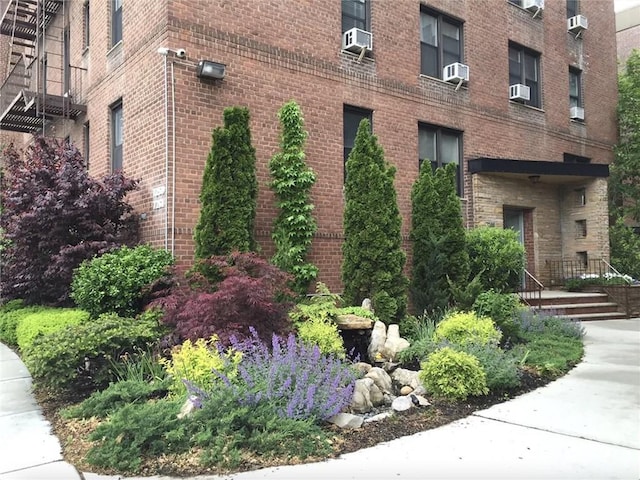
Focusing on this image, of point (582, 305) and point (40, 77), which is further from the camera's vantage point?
point (40, 77)

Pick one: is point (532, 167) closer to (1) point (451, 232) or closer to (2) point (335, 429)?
(1) point (451, 232)

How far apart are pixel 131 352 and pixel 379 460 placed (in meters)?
3.40

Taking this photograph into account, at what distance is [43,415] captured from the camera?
527 centimetres

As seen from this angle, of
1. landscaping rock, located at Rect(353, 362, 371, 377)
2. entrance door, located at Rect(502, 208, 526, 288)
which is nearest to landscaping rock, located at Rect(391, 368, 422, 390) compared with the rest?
landscaping rock, located at Rect(353, 362, 371, 377)

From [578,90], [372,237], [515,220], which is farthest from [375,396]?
[578,90]

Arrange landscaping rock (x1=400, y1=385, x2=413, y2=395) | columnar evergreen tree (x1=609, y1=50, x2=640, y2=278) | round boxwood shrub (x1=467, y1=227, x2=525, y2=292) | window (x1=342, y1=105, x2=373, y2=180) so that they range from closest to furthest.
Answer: landscaping rock (x1=400, y1=385, x2=413, y2=395) → window (x1=342, y1=105, x2=373, y2=180) → round boxwood shrub (x1=467, y1=227, x2=525, y2=292) → columnar evergreen tree (x1=609, y1=50, x2=640, y2=278)

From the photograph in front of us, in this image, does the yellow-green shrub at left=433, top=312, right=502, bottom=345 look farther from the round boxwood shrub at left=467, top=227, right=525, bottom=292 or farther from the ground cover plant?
the round boxwood shrub at left=467, top=227, right=525, bottom=292

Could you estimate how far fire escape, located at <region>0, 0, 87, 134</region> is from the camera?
38.5 ft

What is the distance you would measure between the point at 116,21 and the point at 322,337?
308 inches

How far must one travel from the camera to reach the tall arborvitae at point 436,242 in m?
9.59

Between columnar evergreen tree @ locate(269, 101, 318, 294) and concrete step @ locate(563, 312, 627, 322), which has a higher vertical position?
columnar evergreen tree @ locate(269, 101, 318, 294)

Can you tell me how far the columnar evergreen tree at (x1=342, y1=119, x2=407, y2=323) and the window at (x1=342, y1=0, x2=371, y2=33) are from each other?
3.10 m

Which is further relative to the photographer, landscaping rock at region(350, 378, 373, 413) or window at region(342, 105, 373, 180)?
window at region(342, 105, 373, 180)

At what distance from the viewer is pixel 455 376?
5500 mm
